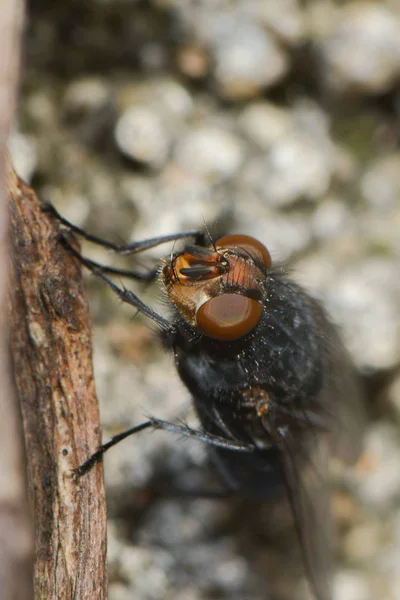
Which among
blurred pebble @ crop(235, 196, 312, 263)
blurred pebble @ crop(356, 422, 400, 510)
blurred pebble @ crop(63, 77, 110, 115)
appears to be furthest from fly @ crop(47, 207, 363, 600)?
blurred pebble @ crop(63, 77, 110, 115)

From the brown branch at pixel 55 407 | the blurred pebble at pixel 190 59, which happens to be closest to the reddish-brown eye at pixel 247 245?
the brown branch at pixel 55 407

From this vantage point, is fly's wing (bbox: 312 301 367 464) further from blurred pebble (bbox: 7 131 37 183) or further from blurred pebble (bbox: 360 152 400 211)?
blurred pebble (bbox: 7 131 37 183)

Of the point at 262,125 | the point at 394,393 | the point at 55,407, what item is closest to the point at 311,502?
the point at 394,393

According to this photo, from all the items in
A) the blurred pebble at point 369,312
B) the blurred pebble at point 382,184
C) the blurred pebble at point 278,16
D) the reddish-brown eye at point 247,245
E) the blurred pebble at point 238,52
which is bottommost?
the reddish-brown eye at point 247,245

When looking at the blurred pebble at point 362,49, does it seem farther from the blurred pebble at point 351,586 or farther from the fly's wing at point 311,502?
the blurred pebble at point 351,586

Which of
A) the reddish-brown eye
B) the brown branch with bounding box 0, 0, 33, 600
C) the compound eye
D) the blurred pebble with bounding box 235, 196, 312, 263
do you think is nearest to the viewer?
the brown branch with bounding box 0, 0, 33, 600

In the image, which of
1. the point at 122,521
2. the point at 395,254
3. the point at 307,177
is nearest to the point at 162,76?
the point at 307,177

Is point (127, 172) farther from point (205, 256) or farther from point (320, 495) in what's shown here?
point (320, 495)
